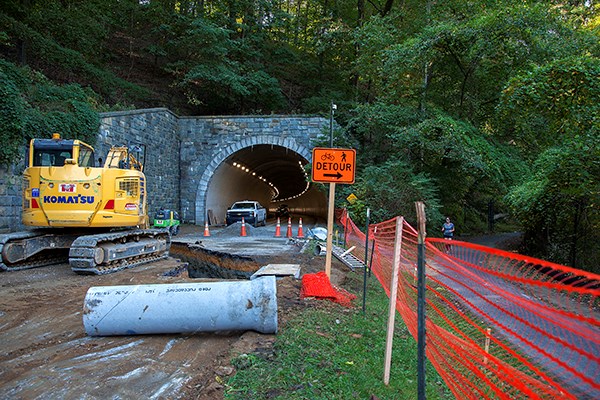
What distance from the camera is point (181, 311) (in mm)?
4621

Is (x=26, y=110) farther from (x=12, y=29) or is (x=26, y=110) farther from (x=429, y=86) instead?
(x=429, y=86)

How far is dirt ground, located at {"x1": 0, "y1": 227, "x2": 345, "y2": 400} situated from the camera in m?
3.49

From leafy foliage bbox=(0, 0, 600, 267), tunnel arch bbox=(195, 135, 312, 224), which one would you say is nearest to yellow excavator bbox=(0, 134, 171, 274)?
leafy foliage bbox=(0, 0, 600, 267)

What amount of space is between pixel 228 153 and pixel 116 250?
1556 centimetres

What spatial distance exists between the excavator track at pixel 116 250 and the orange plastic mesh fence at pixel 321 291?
15.9 ft

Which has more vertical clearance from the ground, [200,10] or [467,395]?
[200,10]

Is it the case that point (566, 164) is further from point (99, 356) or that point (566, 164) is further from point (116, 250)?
point (116, 250)

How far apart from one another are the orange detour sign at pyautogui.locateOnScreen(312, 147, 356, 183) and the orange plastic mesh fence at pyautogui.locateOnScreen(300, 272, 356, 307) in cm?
176

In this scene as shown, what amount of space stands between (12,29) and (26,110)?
19.2 feet

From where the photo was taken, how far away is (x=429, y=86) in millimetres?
20891

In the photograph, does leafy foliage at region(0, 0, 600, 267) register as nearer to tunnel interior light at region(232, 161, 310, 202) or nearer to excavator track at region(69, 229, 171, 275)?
tunnel interior light at region(232, 161, 310, 202)

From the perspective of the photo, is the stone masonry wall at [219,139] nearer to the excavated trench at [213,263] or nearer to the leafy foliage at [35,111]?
the leafy foliage at [35,111]

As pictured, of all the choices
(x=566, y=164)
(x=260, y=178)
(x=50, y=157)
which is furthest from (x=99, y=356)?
(x=260, y=178)

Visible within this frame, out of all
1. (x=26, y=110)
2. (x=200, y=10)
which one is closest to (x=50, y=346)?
(x=26, y=110)
